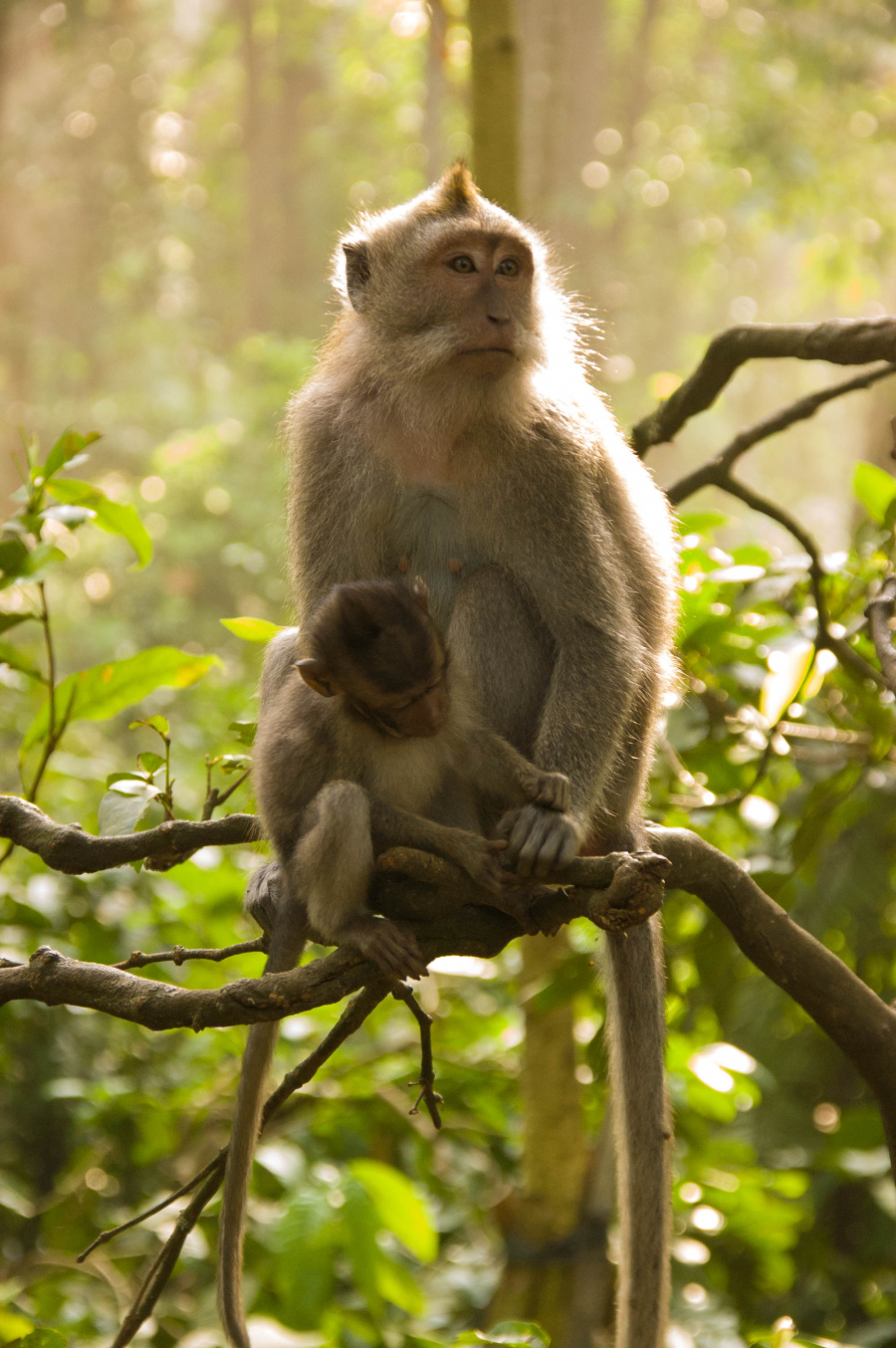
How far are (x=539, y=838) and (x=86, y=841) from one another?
58 cm

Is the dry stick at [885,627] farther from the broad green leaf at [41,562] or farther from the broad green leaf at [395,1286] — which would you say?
the broad green leaf at [395,1286]

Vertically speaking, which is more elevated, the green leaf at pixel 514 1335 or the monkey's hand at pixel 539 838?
the monkey's hand at pixel 539 838

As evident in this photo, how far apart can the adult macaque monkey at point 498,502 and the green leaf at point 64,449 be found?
0.36 metres

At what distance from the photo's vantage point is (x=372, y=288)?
2191mm

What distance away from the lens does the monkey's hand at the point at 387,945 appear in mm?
1484

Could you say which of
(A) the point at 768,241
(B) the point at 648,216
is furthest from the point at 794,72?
(A) the point at 768,241

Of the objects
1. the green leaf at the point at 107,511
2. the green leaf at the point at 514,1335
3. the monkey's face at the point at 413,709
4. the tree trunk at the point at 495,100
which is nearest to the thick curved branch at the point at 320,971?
the monkey's face at the point at 413,709

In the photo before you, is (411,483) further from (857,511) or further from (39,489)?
(857,511)

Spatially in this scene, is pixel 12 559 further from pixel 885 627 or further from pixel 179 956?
pixel 885 627

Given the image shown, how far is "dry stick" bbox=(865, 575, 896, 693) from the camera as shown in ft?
5.28

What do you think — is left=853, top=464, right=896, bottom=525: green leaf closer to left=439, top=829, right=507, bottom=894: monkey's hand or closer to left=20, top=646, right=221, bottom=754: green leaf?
left=439, top=829, right=507, bottom=894: monkey's hand

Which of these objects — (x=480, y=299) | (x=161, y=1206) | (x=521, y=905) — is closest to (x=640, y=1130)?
(x=521, y=905)

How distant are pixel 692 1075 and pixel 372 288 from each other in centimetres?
153

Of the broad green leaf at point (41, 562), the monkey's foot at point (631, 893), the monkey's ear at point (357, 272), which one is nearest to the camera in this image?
the monkey's foot at point (631, 893)
